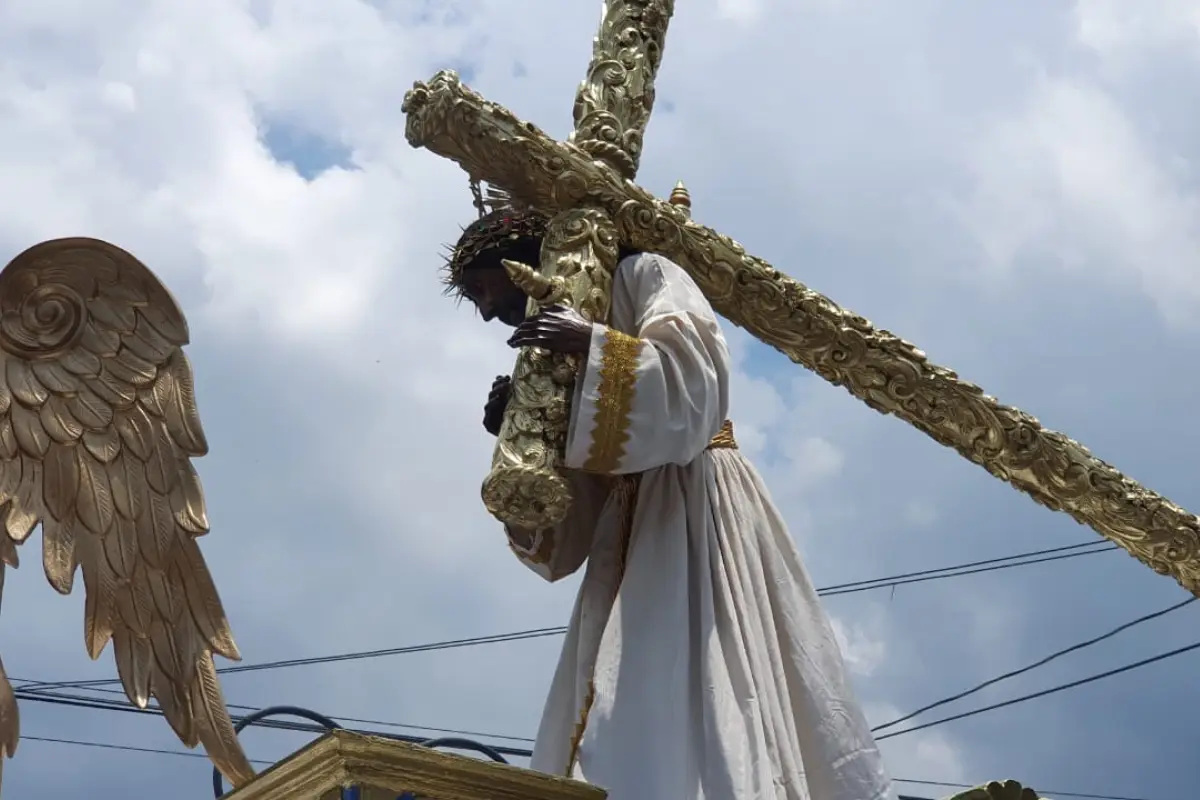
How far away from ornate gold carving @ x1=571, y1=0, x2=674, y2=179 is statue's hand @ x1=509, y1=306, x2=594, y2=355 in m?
0.69

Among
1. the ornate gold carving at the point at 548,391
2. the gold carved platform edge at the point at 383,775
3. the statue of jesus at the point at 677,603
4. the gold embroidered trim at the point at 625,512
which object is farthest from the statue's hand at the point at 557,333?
the gold carved platform edge at the point at 383,775

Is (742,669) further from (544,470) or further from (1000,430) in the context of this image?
(1000,430)

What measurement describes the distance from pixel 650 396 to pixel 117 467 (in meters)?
1.13

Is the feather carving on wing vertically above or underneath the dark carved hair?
underneath

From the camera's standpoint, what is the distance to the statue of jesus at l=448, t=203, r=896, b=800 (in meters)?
3.38

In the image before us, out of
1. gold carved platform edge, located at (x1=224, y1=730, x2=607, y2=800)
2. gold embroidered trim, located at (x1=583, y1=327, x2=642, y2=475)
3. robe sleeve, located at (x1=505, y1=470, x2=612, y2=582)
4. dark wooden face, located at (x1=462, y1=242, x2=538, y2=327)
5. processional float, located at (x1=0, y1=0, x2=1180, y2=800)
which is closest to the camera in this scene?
gold carved platform edge, located at (x1=224, y1=730, x2=607, y2=800)

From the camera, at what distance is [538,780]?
98.8 inches

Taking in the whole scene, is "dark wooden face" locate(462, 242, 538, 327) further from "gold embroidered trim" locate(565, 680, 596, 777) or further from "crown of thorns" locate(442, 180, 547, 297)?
"gold embroidered trim" locate(565, 680, 596, 777)

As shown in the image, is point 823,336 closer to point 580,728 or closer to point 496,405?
point 496,405

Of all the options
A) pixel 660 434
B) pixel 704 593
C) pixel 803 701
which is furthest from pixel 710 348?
pixel 803 701

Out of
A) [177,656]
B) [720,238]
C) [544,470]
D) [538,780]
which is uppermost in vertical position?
[720,238]

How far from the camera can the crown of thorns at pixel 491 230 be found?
4145mm

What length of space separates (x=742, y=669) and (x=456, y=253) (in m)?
1.40

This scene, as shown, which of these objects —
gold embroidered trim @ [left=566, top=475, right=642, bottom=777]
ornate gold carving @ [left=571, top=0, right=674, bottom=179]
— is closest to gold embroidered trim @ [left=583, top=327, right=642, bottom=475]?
gold embroidered trim @ [left=566, top=475, right=642, bottom=777]
